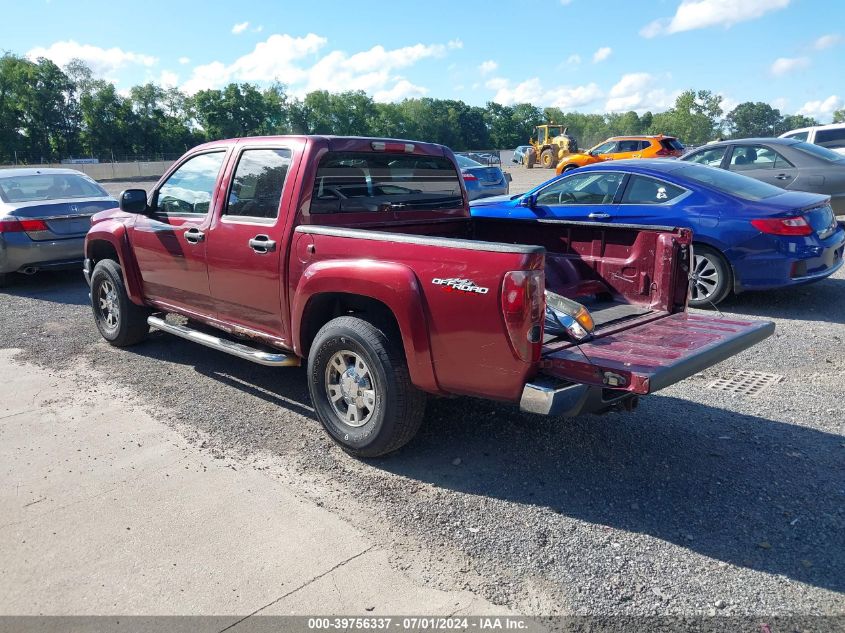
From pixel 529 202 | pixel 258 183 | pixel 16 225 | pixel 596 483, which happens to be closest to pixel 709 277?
pixel 529 202

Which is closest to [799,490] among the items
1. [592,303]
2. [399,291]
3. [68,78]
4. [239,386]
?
[592,303]

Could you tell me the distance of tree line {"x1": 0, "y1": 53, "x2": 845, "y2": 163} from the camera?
69625mm

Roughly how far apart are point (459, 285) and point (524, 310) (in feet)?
1.24

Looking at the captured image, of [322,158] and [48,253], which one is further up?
[322,158]

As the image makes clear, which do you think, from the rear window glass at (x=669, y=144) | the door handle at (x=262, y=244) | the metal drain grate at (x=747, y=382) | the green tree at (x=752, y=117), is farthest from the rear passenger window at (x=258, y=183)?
the green tree at (x=752, y=117)

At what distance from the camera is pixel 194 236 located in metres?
5.24

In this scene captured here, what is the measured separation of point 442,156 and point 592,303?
1.78 meters

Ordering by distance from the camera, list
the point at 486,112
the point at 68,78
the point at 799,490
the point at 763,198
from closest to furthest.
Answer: the point at 799,490
the point at 763,198
the point at 68,78
the point at 486,112

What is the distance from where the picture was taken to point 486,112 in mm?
107500

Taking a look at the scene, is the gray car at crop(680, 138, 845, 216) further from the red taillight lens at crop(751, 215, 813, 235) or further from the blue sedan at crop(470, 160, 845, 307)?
the red taillight lens at crop(751, 215, 813, 235)

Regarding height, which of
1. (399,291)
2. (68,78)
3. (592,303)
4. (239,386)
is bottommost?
(239,386)

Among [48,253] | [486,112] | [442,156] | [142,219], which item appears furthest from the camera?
[486,112]

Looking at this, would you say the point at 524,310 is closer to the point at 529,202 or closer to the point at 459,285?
the point at 459,285

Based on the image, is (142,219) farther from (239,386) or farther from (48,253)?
(48,253)
